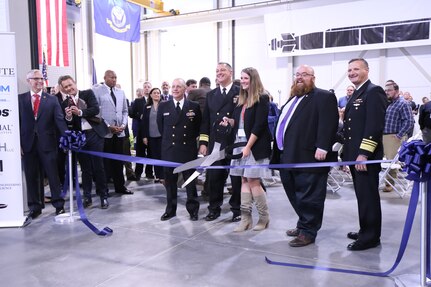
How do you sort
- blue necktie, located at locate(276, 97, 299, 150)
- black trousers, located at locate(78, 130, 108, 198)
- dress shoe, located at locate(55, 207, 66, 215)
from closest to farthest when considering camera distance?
blue necktie, located at locate(276, 97, 299, 150)
dress shoe, located at locate(55, 207, 66, 215)
black trousers, located at locate(78, 130, 108, 198)

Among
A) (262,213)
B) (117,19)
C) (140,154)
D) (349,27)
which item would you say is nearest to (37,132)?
(262,213)

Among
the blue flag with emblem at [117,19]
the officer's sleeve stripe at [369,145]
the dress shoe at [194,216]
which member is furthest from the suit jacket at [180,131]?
the blue flag with emblem at [117,19]

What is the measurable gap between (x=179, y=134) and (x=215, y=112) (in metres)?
0.50

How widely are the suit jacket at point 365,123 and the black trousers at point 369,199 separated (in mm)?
137

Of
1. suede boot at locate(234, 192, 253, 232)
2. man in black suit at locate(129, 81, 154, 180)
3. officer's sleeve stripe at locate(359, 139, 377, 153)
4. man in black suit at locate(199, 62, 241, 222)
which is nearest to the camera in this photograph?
officer's sleeve stripe at locate(359, 139, 377, 153)

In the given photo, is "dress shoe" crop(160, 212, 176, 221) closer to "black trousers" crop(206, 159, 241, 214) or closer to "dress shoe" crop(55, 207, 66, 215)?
"black trousers" crop(206, 159, 241, 214)

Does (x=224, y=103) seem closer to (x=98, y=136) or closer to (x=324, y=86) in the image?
(x=98, y=136)

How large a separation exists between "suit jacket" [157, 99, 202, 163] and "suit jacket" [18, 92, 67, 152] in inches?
46.9

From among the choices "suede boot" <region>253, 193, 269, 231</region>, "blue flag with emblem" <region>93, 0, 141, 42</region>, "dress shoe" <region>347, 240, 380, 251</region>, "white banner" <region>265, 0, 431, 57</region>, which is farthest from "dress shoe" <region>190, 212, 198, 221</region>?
"white banner" <region>265, 0, 431, 57</region>

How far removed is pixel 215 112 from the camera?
4.39 metres

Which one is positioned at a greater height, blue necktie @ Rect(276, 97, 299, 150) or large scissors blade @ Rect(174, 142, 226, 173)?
blue necktie @ Rect(276, 97, 299, 150)

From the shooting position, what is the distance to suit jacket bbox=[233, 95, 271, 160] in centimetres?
402

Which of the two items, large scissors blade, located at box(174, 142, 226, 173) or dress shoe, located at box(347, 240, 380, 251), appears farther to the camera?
large scissors blade, located at box(174, 142, 226, 173)

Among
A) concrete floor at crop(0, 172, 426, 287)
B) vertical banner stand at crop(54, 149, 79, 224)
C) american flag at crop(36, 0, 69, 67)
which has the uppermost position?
american flag at crop(36, 0, 69, 67)
